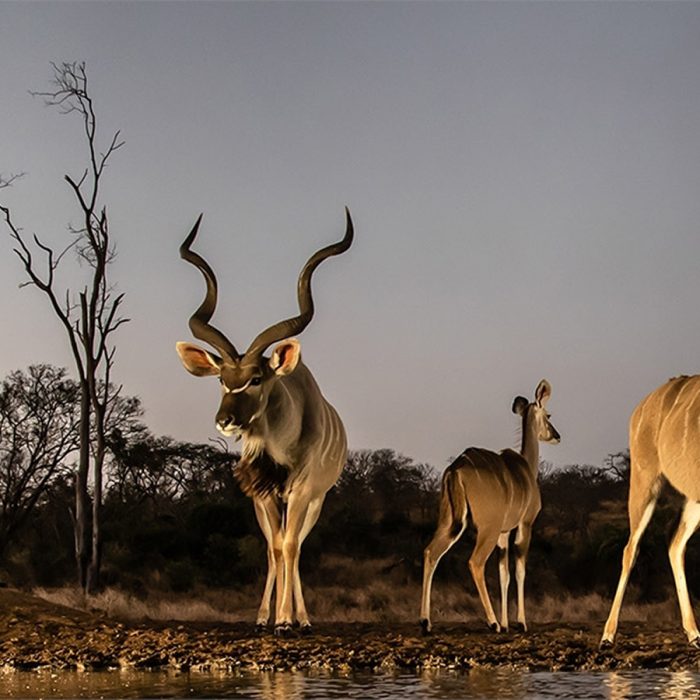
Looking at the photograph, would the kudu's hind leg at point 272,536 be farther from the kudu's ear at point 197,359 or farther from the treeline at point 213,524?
the treeline at point 213,524

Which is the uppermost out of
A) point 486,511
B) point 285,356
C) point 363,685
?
point 285,356

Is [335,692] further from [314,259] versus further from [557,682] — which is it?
[314,259]

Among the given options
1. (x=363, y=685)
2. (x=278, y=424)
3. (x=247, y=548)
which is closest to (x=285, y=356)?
(x=278, y=424)

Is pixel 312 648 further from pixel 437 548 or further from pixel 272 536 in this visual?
pixel 437 548

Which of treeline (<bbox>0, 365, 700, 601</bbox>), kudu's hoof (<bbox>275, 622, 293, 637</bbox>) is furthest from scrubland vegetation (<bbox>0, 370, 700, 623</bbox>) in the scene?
kudu's hoof (<bbox>275, 622, 293, 637</bbox>)

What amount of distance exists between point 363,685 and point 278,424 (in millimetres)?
3525

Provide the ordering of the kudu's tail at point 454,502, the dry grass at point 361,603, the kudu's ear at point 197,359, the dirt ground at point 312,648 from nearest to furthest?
the dirt ground at point 312,648 → the kudu's ear at point 197,359 → the kudu's tail at point 454,502 → the dry grass at point 361,603

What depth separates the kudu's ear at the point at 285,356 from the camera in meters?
Answer: 10.4

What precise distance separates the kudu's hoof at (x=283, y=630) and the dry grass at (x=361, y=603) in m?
3.66

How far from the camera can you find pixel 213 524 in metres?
22.9

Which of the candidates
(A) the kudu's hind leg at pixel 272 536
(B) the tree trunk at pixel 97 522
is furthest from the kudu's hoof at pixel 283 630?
(B) the tree trunk at pixel 97 522

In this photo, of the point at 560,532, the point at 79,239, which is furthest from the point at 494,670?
the point at 560,532

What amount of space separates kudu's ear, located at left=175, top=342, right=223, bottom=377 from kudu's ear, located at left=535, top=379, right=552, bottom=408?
4.37 m

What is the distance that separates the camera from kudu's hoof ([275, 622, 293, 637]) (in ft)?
33.0
